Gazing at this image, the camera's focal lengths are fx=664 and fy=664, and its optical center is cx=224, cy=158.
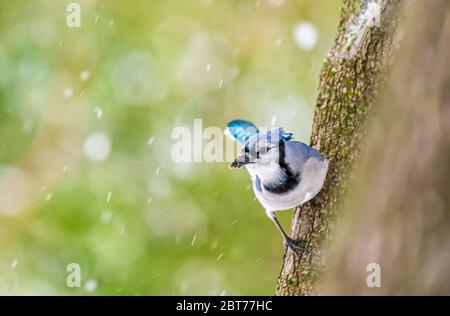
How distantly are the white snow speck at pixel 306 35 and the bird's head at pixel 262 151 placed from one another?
9.37ft

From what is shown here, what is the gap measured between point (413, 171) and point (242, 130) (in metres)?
2.30

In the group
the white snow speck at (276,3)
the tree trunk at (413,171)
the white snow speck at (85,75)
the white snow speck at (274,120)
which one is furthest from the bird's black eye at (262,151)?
the white snow speck at (276,3)

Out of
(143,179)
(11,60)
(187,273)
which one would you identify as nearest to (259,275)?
(187,273)

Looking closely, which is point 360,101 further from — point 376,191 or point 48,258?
point 48,258

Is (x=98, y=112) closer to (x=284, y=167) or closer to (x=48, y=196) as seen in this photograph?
(x=48, y=196)

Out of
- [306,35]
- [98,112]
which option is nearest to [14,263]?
[98,112]

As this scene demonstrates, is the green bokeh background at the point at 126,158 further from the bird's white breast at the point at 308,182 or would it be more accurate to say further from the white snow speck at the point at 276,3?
the bird's white breast at the point at 308,182

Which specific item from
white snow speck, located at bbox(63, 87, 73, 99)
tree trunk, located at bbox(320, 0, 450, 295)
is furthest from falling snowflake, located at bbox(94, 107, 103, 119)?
tree trunk, located at bbox(320, 0, 450, 295)

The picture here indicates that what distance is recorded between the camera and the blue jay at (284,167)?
113 inches

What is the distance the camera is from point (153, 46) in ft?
17.8

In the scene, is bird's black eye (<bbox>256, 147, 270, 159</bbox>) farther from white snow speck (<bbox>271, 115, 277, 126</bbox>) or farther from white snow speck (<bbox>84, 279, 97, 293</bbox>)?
white snow speck (<bbox>84, 279, 97, 293</bbox>)

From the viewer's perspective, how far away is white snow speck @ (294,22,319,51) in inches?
223

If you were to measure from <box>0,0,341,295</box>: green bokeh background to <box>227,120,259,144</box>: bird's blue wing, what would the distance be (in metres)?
1.77

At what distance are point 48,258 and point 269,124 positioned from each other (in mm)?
1998
